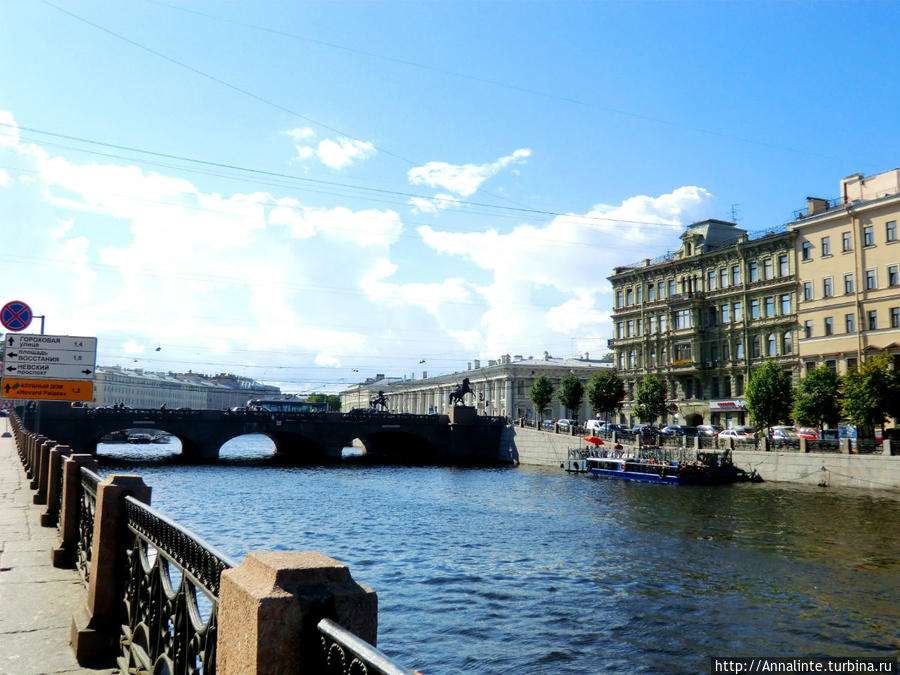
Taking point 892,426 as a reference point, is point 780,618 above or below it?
below

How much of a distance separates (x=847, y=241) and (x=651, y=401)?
18684 mm

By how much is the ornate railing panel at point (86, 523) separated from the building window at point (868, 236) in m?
51.4

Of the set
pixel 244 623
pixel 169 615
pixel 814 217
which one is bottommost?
pixel 169 615

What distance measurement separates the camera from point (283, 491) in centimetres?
4028

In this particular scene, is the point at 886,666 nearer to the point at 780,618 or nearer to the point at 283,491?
the point at 780,618

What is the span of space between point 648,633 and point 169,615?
11.7 m

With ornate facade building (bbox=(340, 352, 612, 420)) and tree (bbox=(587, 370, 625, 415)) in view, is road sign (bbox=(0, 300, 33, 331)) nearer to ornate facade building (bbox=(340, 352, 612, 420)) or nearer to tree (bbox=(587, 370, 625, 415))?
tree (bbox=(587, 370, 625, 415))

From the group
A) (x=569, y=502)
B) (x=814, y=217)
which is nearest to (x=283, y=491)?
(x=569, y=502)

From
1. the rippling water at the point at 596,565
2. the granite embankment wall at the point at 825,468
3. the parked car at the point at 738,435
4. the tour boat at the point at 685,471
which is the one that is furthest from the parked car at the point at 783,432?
the rippling water at the point at 596,565

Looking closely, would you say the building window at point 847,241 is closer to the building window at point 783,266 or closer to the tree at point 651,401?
the building window at point 783,266

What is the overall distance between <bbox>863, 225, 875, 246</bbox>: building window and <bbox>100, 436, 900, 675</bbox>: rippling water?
19.6 metres

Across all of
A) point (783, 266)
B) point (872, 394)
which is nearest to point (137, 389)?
point (783, 266)

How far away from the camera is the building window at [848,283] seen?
163 ft

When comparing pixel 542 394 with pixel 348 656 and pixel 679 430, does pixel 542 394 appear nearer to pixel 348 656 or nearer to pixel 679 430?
pixel 679 430
